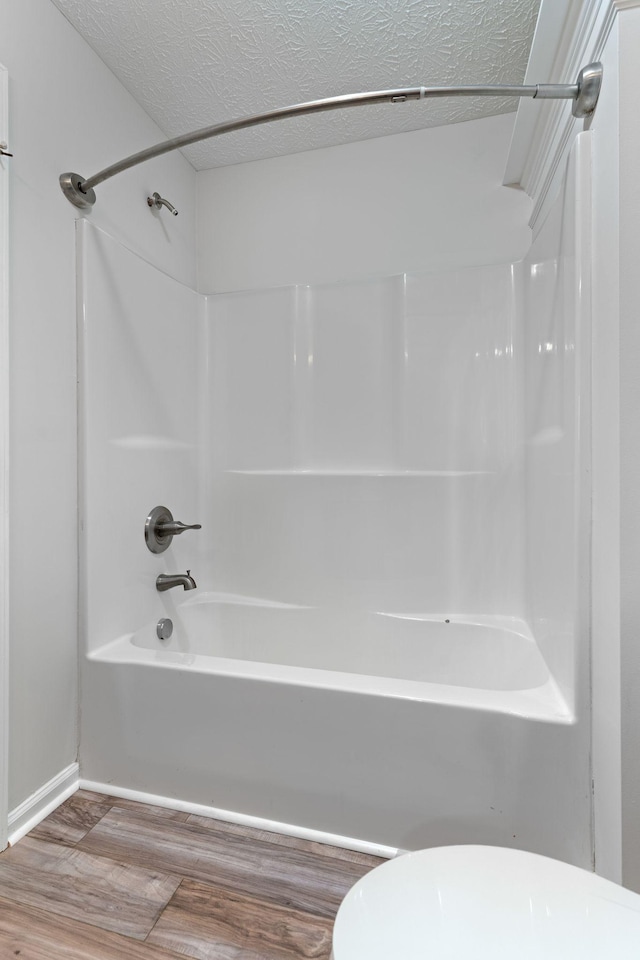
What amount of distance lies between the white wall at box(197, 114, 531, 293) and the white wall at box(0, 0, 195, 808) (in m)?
0.69

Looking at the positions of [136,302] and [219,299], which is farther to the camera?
[219,299]

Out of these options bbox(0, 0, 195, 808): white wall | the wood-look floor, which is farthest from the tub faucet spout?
the wood-look floor

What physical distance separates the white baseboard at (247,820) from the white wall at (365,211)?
2088 millimetres

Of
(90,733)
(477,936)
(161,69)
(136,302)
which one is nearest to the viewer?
(477,936)

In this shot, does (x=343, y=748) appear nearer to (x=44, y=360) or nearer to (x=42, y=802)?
(x=42, y=802)

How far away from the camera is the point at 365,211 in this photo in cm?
217

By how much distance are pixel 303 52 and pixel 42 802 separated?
2612 millimetres

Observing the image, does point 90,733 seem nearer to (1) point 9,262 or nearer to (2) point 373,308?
(1) point 9,262

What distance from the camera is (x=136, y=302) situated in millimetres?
1923

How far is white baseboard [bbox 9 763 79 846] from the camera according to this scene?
4.54 feet

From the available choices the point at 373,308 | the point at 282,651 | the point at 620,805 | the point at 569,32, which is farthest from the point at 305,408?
the point at 620,805

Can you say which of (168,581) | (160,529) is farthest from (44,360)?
(168,581)

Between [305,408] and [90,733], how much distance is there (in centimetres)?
152

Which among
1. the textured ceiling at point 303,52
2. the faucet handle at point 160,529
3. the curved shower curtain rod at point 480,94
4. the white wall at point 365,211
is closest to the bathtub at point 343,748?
the faucet handle at point 160,529
